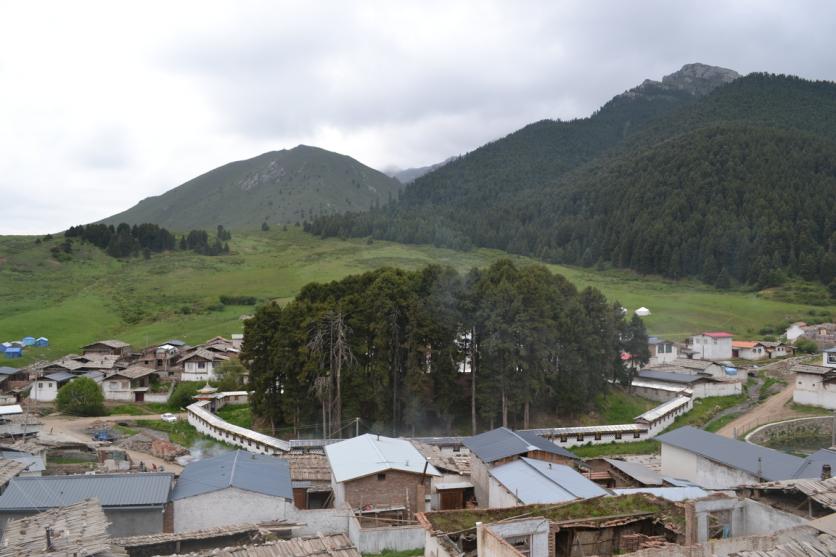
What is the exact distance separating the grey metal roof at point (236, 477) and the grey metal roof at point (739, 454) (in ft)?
52.0

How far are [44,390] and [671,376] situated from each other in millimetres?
46693

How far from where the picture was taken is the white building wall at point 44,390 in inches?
1902

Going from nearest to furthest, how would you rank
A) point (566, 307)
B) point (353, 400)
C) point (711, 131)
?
point (353, 400) < point (566, 307) < point (711, 131)

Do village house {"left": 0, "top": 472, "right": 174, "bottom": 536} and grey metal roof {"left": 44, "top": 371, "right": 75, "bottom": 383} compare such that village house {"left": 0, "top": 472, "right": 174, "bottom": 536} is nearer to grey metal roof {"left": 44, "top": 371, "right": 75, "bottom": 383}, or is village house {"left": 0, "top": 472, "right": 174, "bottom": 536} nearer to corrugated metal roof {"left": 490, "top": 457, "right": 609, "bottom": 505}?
corrugated metal roof {"left": 490, "top": 457, "right": 609, "bottom": 505}

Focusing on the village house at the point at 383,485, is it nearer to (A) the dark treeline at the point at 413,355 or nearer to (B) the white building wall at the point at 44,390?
(A) the dark treeline at the point at 413,355

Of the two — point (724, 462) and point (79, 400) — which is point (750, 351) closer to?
point (724, 462)

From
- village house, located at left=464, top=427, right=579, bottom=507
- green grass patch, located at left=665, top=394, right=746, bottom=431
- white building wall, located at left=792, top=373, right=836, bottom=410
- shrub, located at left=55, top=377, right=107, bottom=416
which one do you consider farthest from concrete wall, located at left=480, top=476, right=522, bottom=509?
shrub, located at left=55, top=377, right=107, bottom=416

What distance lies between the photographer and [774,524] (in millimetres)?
15852

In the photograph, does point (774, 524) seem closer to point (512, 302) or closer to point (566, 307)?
point (512, 302)

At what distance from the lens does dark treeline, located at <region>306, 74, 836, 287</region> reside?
4045 inches

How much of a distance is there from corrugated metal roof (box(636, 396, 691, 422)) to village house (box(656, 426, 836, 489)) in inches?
386

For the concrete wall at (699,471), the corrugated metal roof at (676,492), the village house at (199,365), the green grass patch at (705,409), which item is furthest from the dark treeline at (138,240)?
the corrugated metal roof at (676,492)

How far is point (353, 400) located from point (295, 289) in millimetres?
52883

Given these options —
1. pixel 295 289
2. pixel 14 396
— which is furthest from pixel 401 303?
pixel 295 289
